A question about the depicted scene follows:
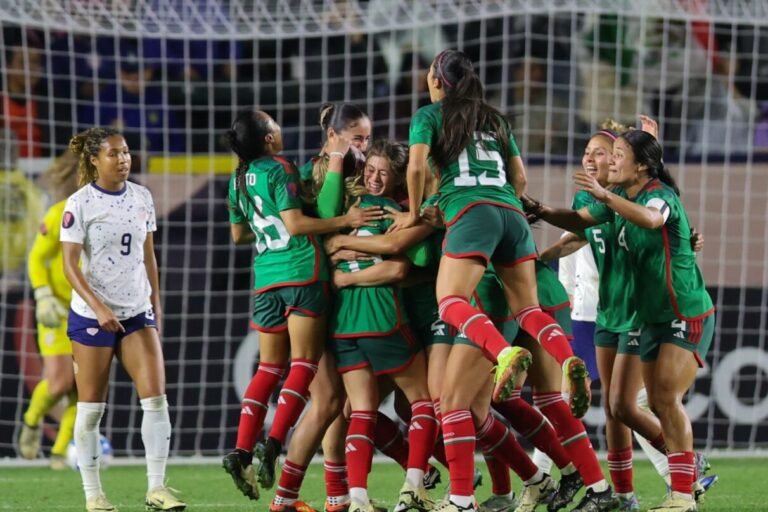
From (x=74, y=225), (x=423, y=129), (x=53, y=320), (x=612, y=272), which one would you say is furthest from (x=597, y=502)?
(x=53, y=320)

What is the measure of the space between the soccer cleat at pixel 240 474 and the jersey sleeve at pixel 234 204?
3.99 feet

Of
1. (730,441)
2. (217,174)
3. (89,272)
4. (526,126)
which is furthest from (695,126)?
(89,272)

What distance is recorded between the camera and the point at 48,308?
8.70 meters

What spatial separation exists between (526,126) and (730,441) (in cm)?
273

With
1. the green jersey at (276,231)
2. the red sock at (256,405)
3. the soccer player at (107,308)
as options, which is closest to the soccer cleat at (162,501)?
the soccer player at (107,308)

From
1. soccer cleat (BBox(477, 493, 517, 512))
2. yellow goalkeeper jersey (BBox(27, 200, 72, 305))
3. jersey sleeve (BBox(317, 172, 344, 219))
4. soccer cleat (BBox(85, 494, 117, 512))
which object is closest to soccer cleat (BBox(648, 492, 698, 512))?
soccer cleat (BBox(477, 493, 517, 512))

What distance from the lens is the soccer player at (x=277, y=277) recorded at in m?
5.78

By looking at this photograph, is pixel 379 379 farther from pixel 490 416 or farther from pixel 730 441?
pixel 730 441

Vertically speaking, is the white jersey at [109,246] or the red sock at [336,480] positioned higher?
the white jersey at [109,246]

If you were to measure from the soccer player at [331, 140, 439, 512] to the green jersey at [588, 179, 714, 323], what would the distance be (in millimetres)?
978

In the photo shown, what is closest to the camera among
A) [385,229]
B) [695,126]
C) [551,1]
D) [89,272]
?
[385,229]

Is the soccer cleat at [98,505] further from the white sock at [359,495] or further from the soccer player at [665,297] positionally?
the soccer player at [665,297]

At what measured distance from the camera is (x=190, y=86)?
413 inches

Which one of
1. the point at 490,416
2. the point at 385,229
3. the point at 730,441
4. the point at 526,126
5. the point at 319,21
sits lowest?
the point at 730,441
